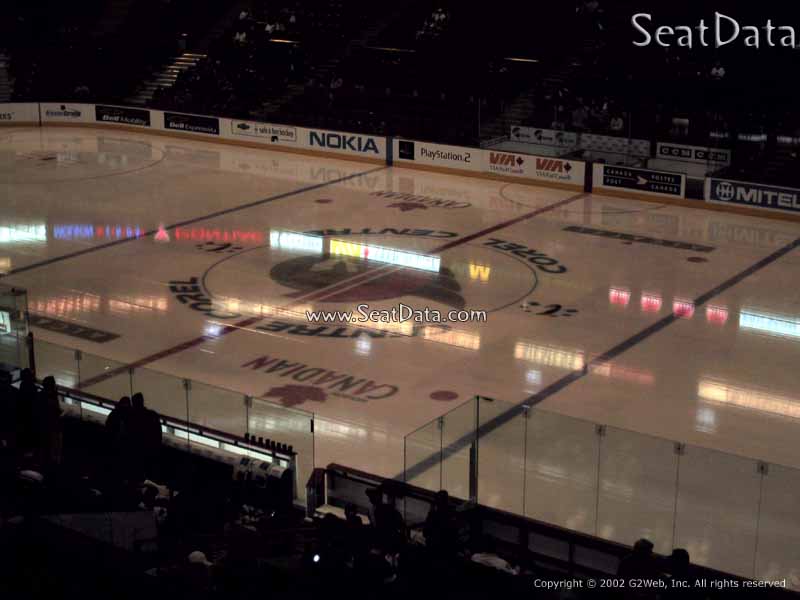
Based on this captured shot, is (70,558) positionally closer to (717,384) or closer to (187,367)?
(187,367)

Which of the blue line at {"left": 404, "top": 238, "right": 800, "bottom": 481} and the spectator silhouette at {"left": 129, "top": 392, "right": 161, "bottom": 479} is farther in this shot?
the spectator silhouette at {"left": 129, "top": 392, "right": 161, "bottom": 479}

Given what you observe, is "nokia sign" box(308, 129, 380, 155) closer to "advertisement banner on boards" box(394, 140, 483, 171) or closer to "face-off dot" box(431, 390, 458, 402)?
"advertisement banner on boards" box(394, 140, 483, 171)

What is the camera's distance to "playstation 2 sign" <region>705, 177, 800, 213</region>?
2706 centimetres

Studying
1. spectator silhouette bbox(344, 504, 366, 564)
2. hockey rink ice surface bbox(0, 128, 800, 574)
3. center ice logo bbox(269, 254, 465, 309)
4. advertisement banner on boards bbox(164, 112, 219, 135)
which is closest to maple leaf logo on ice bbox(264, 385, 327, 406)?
hockey rink ice surface bbox(0, 128, 800, 574)

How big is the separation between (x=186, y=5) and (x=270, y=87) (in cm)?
966

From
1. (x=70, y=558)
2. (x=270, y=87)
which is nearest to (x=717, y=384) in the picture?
(x=70, y=558)

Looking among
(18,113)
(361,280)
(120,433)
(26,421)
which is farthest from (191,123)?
(120,433)

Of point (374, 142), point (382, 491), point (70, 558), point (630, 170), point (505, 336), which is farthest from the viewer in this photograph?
point (374, 142)

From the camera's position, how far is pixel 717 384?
56.5ft

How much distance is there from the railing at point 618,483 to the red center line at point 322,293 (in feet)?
14.3

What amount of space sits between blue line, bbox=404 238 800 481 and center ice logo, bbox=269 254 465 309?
330 cm

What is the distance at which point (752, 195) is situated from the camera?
2773 centimetres

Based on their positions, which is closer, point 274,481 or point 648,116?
point 274,481

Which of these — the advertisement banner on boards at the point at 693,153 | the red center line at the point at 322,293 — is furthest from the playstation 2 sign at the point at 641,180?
the advertisement banner on boards at the point at 693,153
